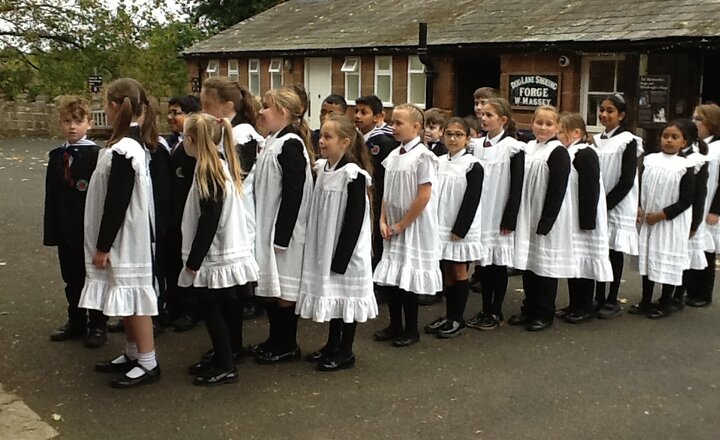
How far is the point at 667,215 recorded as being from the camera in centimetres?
671

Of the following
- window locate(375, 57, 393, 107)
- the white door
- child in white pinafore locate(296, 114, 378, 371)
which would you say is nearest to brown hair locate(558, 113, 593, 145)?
child in white pinafore locate(296, 114, 378, 371)

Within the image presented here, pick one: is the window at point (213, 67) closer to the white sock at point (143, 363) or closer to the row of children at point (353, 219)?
the row of children at point (353, 219)

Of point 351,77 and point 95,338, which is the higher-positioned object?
point 351,77

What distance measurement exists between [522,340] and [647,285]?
5.10ft

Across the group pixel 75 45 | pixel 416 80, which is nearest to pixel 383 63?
pixel 416 80

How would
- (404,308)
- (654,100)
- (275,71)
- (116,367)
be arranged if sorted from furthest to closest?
(275,71) < (654,100) < (404,308) < (116,367)

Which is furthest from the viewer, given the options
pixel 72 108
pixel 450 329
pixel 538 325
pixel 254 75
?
pixel 254 75

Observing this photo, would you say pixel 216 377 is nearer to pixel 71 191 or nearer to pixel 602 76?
pixel 71 191

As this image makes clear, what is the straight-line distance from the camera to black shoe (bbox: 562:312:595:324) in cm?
663

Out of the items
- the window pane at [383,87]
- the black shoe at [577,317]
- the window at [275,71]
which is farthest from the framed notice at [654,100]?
the window at [275,71]

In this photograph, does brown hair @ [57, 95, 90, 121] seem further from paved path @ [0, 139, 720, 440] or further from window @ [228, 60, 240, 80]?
window @ [228, 60, 240, 80]

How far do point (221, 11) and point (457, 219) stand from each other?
3603 cm

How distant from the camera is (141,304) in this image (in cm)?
479

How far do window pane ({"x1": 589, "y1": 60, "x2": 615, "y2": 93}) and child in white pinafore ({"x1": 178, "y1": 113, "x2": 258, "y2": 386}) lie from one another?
13073 millimetres
